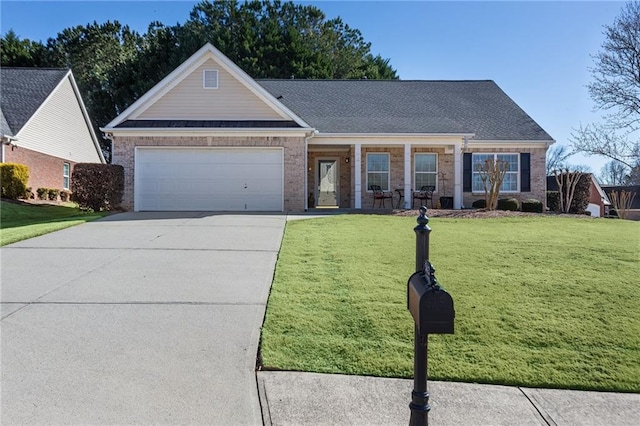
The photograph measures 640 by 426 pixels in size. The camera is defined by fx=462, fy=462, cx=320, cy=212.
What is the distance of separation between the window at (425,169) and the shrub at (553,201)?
528 cm

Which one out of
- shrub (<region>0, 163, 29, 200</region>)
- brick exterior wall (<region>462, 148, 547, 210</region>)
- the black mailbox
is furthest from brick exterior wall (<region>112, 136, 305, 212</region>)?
the black mailbox

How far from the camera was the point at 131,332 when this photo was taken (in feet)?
14.6

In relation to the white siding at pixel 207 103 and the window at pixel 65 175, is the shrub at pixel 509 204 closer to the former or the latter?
the white siding at pixel 207 103

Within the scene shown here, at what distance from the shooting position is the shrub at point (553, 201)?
64.1 ft

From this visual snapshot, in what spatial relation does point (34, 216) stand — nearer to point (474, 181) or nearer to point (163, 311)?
point (163, 311)

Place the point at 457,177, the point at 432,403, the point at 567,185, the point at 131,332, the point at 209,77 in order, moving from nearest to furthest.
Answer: the point at 432,403, the point at 131,332, the point at 209,77, the point at 457,177, the point at 567,185

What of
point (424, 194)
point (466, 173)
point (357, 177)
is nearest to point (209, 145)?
point (357, 177)

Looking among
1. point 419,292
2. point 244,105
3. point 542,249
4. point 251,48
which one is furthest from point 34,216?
point 251,48

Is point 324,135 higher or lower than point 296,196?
higher

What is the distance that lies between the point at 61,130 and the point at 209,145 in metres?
13.2

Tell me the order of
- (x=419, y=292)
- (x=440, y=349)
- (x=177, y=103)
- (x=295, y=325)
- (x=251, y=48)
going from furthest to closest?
(x=251, y=48) < (x=177, y=103) < (x=295, y=325) < (x=440, y=349) < (x=419, y=292)

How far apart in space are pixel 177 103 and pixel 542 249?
12.9 m

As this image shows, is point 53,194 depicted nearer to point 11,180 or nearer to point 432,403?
point 11,180

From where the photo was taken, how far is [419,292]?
7.77ft
